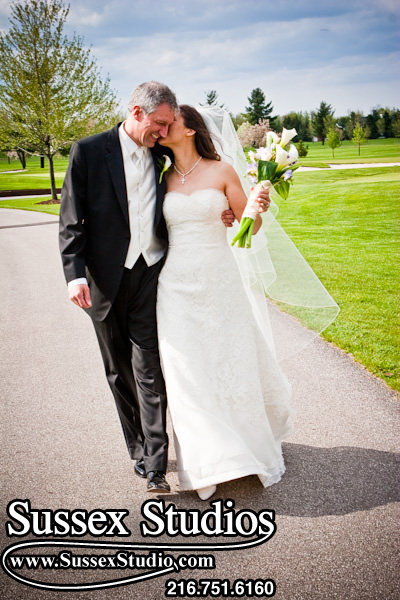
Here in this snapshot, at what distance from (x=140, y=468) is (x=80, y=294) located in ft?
4.08

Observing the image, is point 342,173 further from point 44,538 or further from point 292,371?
point 44,538

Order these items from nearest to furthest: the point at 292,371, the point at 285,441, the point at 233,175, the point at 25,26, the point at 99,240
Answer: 1. the point at 99,240
2. the point at 233,175
3. the point at 285,441
4. the point at 292,371
5. the point at 25,26

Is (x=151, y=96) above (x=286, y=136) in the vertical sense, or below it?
above

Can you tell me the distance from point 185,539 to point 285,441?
3.90ft

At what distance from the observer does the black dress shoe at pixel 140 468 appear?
3.21m

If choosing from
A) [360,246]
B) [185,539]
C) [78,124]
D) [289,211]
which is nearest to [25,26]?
[78,124]

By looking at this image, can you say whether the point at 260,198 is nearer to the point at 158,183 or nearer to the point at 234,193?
the point at 234,193

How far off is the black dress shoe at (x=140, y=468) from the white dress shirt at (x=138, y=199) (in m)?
1.28

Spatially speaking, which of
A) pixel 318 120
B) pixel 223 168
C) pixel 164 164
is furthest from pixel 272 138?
pixel 318 120

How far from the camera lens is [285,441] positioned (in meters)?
3.56

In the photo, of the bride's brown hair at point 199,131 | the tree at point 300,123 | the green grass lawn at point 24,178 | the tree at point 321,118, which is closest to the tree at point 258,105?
the tree at point 300,123

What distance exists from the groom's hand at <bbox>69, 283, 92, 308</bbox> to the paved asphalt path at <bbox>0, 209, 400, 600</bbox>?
1155 millimetres

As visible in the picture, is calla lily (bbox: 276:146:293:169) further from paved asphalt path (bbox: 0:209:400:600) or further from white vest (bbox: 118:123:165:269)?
paved asphalt path (bbox: 0:209:400:600)

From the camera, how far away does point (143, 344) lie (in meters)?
3.21
